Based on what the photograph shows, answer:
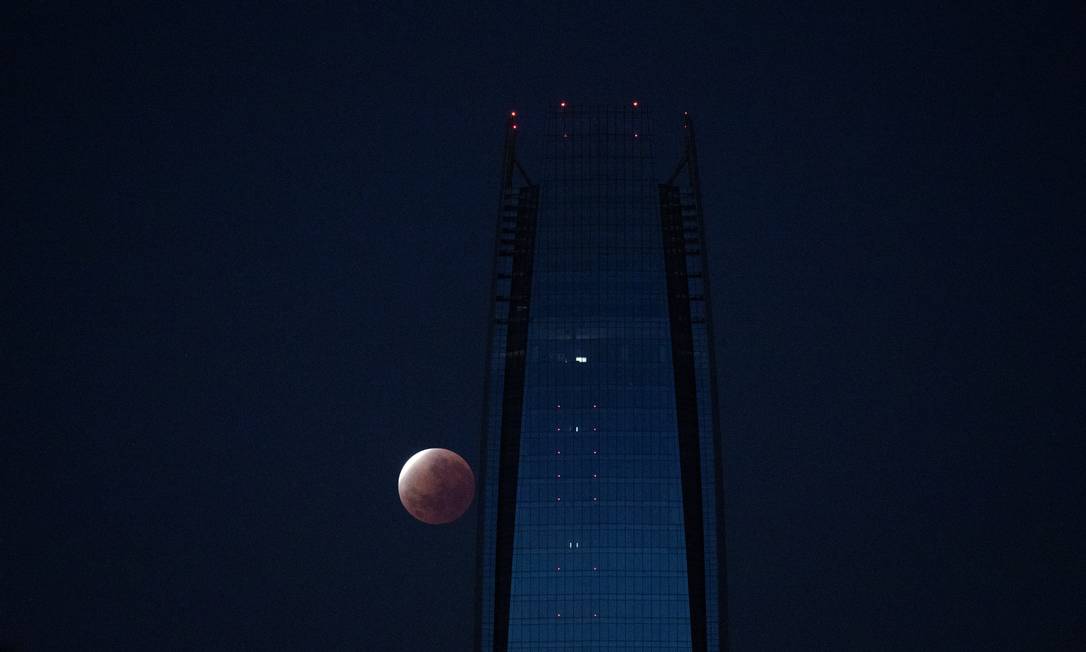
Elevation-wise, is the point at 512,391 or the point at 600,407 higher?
the point at 512,391

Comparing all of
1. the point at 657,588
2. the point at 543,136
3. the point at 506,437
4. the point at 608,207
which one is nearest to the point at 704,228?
the point at 608,207

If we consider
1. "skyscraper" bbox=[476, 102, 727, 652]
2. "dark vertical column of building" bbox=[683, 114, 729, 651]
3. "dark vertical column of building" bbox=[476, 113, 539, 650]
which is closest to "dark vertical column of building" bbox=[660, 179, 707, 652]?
"skyscraper" bbox=[476, 102, 727, 652]

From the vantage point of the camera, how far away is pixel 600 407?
271 feet

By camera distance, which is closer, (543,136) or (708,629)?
(708,629)

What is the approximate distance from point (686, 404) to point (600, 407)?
22.9 ft

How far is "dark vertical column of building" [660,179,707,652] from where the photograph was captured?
3059 inches

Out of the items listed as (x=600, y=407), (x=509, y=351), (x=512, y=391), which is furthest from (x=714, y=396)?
(x=509, y=351)

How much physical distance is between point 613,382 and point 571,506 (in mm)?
10538

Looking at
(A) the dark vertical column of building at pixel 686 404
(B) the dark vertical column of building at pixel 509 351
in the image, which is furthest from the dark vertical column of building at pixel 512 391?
(A) the dark vertical column of building at pixel 686 404

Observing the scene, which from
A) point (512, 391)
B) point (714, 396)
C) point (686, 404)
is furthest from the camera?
point (512, 391)

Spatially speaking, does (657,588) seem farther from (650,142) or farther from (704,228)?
(650,142)

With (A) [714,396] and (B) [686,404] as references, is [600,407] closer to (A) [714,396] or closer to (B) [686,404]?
(B) [686,404]

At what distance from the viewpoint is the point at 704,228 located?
258 ft

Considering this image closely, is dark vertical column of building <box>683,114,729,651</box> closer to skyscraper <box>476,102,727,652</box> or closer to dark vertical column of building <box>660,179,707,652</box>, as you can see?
skyscraper <box>476,102,727,652</box>
